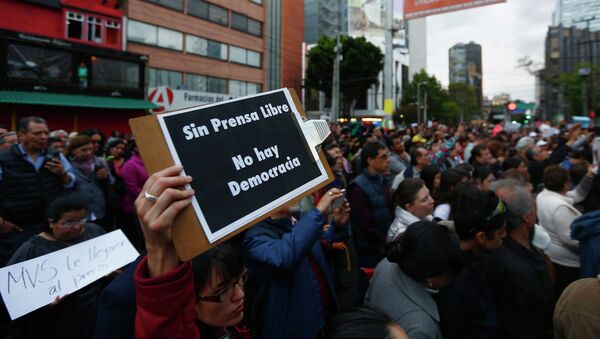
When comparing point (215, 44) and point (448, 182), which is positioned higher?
point (215, 44)

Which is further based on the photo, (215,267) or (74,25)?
(74,25)

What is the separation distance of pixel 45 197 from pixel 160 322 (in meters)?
3.53

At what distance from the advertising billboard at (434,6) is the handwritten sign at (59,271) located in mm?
9773

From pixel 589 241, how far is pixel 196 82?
99.6 feet

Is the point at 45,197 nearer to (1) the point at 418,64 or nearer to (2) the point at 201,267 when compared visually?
(2) the point at 201,267

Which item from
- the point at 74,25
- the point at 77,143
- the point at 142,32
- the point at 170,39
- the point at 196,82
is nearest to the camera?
the point at 77,143

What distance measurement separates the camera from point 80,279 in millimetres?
2492

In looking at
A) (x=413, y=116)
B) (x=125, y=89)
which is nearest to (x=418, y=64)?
(x=413, y=116)

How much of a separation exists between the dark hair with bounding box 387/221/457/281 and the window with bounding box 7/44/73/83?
70.2 feet

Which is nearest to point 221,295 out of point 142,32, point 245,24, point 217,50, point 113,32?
point 113,32

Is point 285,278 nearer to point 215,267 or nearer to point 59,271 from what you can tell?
point 215,267

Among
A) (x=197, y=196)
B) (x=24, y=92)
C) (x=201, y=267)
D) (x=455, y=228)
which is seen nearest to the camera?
(x=197, y=196)

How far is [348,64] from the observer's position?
3784 cm

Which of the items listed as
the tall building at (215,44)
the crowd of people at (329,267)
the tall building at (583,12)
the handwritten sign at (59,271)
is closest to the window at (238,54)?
the tall building at (215,44)
